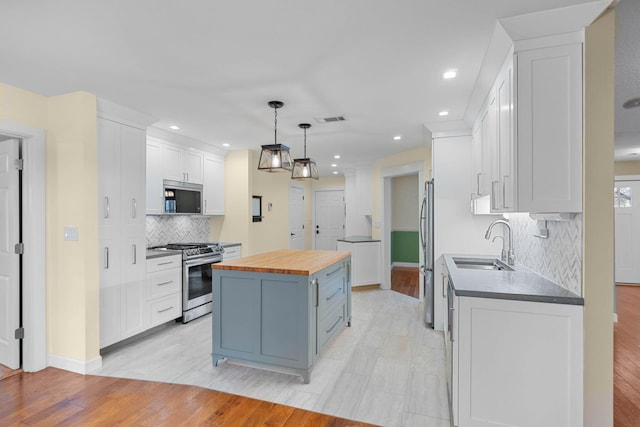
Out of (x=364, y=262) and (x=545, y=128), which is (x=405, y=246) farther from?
(x=545, y=128)

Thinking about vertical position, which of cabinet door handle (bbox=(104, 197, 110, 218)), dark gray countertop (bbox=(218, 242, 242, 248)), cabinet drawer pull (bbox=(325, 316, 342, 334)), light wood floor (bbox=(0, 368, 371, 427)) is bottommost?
light wood floor (bbox=(0, 368, 371, 427))

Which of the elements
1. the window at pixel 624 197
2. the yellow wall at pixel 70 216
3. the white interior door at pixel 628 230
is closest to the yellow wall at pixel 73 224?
the yellow wall at pixel 70 216

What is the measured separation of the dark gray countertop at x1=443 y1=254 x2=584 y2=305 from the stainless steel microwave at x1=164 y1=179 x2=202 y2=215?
3.39 metres

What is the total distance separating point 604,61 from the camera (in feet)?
5.77

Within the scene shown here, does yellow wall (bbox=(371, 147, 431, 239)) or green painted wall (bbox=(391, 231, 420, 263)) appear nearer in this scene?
yellow wall (bbox=(371, 147, 431, 239))

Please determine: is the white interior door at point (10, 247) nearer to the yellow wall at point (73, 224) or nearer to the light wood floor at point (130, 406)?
the yellow wall at point (73, 224)

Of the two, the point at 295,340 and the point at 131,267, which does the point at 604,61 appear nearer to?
the point at 295,340

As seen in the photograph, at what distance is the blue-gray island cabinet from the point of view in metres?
2.60

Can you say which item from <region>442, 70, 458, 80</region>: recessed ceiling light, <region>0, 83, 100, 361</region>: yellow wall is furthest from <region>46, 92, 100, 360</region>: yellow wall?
<region>442, 70, 458, 80</region>: recessed ceiling light

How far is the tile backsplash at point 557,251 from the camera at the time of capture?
1.83 metres

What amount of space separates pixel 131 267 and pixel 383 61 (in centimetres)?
302

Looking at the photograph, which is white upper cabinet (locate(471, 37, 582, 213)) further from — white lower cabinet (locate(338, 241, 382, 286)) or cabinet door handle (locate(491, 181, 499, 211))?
white lower cabinet (locate(338, 241, 382, 286))

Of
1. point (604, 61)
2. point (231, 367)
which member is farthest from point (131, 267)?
point (604, 61)

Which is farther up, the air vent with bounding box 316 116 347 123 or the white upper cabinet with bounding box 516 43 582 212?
the air vent with bounding box 316 116 347 123
